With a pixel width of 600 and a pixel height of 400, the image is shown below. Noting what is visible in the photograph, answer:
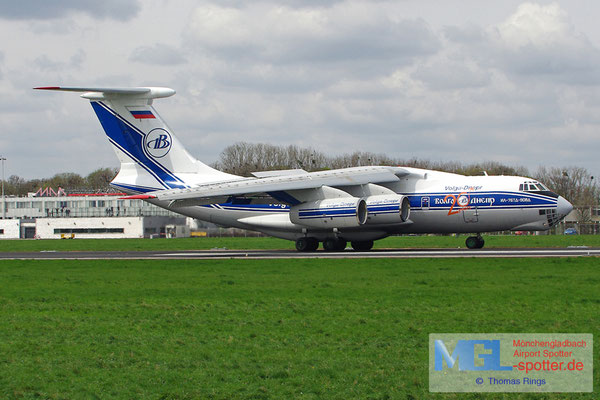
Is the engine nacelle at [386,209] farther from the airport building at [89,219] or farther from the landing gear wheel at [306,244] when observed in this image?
the airport building at [89,219]

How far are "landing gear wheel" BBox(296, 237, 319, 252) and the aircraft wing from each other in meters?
2.10

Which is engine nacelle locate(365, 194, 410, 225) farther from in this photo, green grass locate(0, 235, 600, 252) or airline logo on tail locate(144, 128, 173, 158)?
airline logo on tail locate(144, 128, 173, 158)

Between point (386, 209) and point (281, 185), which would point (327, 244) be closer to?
point (281, 185)

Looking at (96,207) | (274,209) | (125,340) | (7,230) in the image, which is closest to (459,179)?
(274,209)

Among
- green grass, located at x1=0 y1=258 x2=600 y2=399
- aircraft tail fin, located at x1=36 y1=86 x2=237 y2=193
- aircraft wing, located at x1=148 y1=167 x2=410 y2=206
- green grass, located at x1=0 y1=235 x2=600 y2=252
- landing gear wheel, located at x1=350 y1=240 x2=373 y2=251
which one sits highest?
aircraft tail fin, located at x1=36 y1=86 x2=237 y2=193

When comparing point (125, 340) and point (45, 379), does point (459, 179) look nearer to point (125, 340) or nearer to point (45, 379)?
point (125, 340)

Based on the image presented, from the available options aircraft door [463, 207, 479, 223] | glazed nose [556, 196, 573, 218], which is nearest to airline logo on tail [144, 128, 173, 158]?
aircraft door [463, 207, 479, 223]

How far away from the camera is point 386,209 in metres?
31.0

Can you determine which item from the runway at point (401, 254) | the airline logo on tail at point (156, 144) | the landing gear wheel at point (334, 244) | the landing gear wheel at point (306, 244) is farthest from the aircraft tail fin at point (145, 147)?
the landing gear wheel at point (334, 244)

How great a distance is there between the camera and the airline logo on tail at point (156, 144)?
35.5 m

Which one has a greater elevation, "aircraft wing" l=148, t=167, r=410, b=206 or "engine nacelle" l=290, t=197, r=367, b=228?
"aircraft wing" l=148, t=167, r=410, b=206

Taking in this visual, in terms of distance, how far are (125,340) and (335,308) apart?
4149mm

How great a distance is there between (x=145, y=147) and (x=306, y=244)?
8.75 metres

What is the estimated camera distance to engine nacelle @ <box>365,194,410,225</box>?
3080 cm
